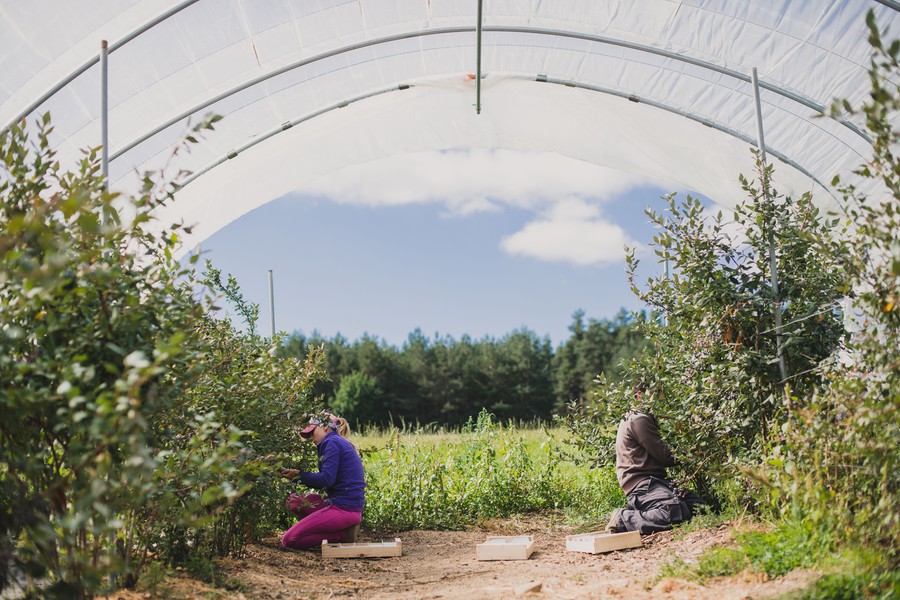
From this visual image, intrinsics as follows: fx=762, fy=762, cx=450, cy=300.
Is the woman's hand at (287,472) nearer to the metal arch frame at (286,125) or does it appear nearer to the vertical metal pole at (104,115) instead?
the vertical metal pole at (104,115)

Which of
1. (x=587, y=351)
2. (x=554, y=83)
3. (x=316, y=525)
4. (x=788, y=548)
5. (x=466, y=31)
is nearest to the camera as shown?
(x=788, y=548)

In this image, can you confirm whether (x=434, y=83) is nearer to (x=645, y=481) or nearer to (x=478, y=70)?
(x=478, y=70)

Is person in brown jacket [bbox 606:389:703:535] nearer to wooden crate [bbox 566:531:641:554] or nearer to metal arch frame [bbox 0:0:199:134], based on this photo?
wooden crate [bbox 566:531:641:554]

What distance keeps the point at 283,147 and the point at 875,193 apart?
6966 mm

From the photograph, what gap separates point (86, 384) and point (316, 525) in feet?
14.1

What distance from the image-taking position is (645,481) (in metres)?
7.10

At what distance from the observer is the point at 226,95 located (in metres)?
8.20

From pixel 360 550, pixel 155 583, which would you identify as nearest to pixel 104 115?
pixel 155 583

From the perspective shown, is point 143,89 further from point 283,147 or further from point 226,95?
point 283,147

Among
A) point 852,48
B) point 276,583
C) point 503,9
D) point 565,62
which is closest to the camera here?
point 276,583

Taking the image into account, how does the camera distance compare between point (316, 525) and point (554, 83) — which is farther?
point (554, 83)

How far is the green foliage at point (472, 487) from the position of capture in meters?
8.62

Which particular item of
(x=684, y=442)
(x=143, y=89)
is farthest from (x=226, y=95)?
(x=684, y=442)

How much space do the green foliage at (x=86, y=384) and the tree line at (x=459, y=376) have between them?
139ft
